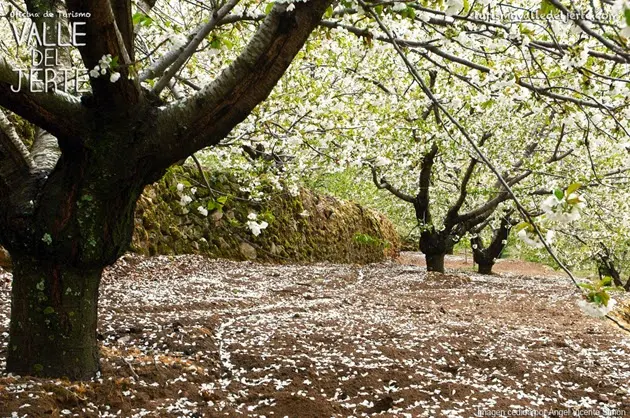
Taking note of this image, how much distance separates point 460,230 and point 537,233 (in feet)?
36.3

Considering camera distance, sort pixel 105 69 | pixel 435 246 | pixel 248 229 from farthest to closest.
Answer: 1. pixel 435 246
2. pixel 248 229
3. pixel 105 69

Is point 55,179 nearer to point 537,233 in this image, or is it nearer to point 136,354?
point 136,354

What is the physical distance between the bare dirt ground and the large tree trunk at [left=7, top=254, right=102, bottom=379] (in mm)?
176

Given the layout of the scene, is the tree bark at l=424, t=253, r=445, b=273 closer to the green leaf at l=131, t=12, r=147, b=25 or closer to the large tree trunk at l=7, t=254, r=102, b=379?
the large tree trunk at l=7, t=254, r=102, b=379

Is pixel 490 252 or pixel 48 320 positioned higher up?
pixel 490 252

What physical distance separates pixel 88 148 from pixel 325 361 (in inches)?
96.7

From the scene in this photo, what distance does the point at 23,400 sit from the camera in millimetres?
2492

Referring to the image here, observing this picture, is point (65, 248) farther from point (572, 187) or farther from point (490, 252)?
point (490, 252)

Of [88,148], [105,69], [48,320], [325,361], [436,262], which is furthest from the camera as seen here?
[436,262]

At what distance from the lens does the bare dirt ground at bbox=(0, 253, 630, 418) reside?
294cm

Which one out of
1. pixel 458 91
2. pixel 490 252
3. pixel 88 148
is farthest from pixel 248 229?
pixel 490 252

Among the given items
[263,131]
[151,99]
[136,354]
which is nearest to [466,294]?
[263,131]

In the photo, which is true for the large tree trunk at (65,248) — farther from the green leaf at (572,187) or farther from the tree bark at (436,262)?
the tree bark at (436,262)

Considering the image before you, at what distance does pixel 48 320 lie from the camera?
294cm
